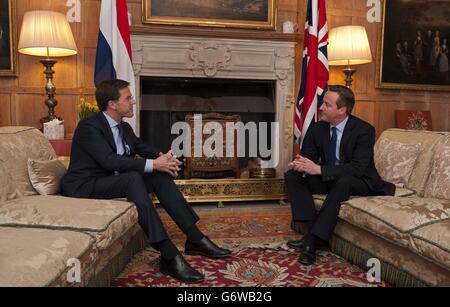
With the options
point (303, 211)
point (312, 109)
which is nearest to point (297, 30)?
point (312, 109)

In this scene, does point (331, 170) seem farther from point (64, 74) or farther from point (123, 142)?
point (64, 74)

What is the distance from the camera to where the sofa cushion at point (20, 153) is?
259cm

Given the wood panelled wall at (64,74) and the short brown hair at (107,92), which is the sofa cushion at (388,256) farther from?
the wood panelled wall at (64,74)

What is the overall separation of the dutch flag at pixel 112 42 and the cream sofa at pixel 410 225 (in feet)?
7.60

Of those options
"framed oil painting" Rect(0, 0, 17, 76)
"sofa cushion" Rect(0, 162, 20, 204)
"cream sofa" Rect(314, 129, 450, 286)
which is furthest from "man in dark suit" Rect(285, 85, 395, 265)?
"framed oil painting" Rect(0, 0, 17, 76)

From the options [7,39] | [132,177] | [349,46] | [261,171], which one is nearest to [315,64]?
[349,46]

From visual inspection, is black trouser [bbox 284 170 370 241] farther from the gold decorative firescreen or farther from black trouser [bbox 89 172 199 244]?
the gold decorative firescreen

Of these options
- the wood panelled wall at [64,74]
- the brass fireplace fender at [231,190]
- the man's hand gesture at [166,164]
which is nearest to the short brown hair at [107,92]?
the man's hand gesture at [166,164]

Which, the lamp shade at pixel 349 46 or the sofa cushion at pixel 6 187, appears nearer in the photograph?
the sofa cushion at pixel 6 187

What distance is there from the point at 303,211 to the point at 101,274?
1.45 meters

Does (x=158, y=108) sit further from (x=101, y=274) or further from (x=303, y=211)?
(x=101, y=274)

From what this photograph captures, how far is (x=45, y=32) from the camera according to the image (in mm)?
3975

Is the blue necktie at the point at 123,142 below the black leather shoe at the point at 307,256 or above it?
above

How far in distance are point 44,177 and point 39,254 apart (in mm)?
1224
